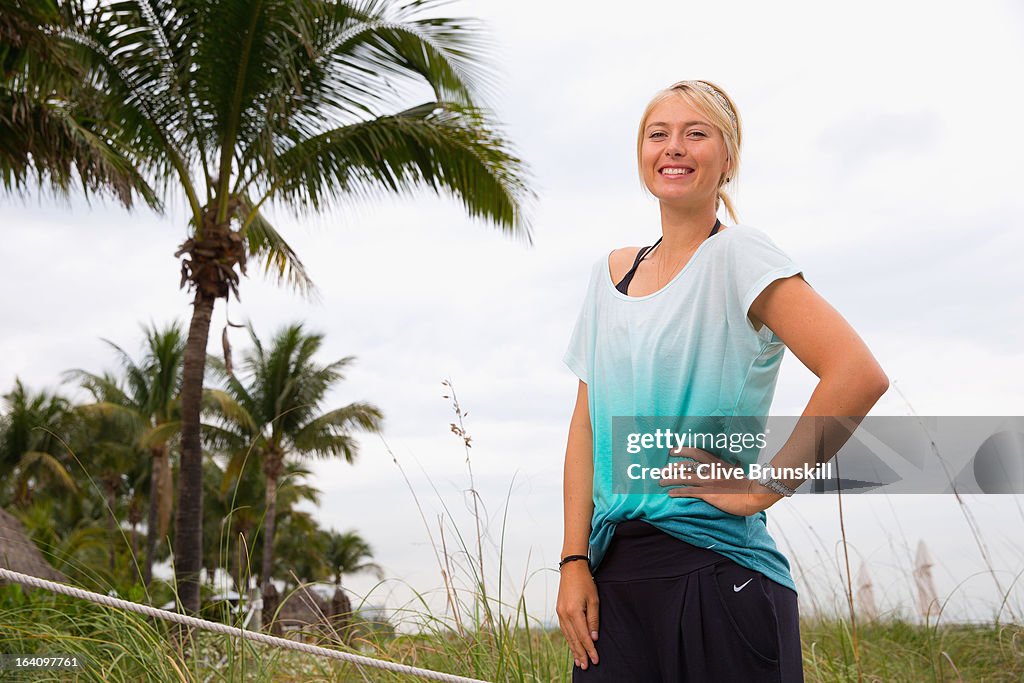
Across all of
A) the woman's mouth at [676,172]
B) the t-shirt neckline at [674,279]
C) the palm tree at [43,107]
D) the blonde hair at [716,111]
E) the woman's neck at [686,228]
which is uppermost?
the palm tree at [43,107]

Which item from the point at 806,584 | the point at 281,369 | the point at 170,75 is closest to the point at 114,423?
the point at 281,369

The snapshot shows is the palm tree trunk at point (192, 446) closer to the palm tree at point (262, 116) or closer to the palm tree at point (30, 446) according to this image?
the palm tree at point (262, 116)

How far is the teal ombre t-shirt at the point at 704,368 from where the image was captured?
4.24 ft

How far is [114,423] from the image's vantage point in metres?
24.3

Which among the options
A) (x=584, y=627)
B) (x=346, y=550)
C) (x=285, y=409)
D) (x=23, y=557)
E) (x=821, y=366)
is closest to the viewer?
(x=821, y=366)

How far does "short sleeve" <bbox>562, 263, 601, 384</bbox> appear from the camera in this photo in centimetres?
155

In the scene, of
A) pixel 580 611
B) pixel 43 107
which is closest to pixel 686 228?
pixel 580 611

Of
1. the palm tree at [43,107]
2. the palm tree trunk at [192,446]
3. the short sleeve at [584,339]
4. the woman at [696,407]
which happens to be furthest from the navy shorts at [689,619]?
the palm tree trunk at [192,446]

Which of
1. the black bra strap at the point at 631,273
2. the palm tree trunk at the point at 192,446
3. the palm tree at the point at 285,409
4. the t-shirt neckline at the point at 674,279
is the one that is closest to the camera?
the t-shirt neckline at the point at 674,279

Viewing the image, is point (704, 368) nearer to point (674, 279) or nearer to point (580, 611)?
point (674, 279)

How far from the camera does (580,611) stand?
139cm

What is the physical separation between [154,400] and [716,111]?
25.3 m

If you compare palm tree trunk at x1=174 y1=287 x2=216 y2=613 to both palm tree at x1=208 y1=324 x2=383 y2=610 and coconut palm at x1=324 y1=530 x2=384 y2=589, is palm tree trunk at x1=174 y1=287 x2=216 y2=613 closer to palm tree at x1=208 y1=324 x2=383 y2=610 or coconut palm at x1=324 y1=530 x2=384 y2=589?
palm tree at x1=208 y1=324 x2=383 y2=610

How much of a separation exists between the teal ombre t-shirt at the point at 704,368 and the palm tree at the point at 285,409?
20210 mm
